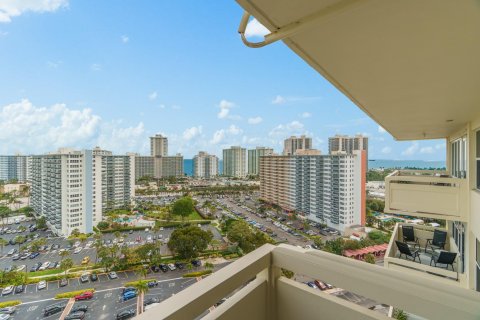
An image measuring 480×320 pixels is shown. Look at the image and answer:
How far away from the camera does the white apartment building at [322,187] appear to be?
63.7 feet

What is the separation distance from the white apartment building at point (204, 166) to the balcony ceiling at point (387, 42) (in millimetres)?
36603

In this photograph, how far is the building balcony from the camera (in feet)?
8.87

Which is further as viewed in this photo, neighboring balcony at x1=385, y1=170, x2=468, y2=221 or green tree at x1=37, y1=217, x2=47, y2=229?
green tree at x1=37, y1=217, x2=47, y2=229

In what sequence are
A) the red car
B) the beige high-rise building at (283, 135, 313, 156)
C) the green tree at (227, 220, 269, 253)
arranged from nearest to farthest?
the red car < the green tree at (227, 220, 269, 253) < the beige high-rise building at (283, 135, 313, 156)

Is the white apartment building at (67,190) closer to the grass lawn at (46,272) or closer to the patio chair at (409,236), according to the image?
the grass lawn at (46,272)

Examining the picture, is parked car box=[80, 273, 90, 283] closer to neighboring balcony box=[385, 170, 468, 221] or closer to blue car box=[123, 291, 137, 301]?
blue car box=[123, 291, 137, 301]

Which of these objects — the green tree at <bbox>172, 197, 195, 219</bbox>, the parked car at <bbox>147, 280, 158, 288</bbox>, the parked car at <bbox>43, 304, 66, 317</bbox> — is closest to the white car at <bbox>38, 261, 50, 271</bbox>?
the parked car at <bbox>43, 304, 66, 317</bbox>

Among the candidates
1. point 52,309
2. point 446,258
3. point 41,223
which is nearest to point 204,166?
point 41,223

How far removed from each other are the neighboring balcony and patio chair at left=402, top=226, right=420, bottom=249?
164 centimetres

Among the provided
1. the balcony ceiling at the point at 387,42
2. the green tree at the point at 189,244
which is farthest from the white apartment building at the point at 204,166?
the balcony ceiling at the point at 387,42

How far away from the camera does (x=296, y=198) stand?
23.8 meters

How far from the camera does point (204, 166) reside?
38156 millimetres

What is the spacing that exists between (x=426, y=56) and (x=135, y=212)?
70.1 feet

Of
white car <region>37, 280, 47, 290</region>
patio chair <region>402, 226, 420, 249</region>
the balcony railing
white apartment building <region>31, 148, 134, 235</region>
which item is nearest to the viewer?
the balcony railing
